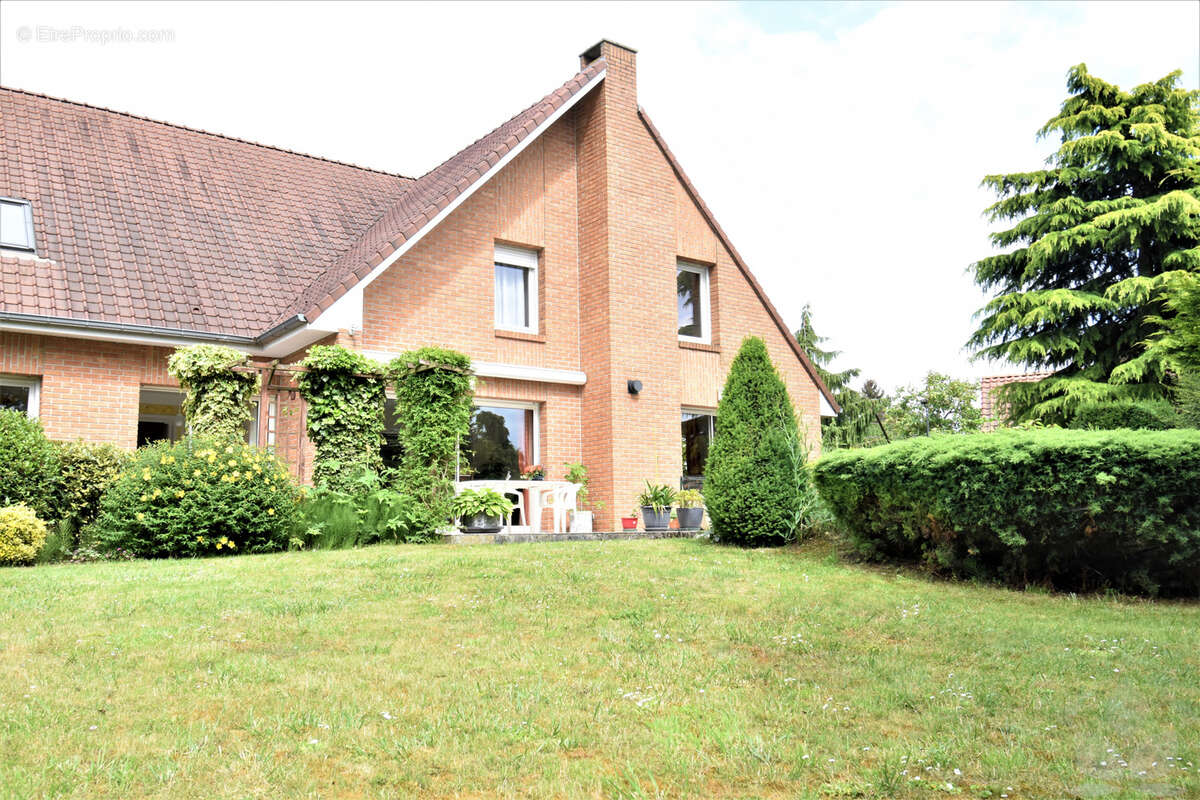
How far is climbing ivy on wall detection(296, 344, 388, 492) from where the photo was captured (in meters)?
11.2

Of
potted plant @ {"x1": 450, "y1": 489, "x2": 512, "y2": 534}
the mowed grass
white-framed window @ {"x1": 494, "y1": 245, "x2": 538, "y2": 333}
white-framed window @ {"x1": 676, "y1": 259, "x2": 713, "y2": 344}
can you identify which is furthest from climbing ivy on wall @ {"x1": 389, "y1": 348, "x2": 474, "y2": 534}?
white-framed window @ {"x1": 676, "y1": 259, "x2": 713, "y2": 344}

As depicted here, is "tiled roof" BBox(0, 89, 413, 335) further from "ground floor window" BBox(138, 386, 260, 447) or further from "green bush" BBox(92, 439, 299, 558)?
"green bush" BBox(92, 439, 299, 558)

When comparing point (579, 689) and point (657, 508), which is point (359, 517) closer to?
point (657, 508)

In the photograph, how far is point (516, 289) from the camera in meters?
15.5

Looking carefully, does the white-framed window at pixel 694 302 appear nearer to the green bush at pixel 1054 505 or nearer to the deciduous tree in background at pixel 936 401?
the green bush at pixel 1054 505

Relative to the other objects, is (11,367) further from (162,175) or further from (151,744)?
(151,744)

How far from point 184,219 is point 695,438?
9448 millimetres

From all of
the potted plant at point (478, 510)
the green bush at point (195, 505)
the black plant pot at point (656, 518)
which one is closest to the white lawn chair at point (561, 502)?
the black plant pot at point (656, 518)

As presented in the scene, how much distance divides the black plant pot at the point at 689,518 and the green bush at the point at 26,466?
821 centimetres

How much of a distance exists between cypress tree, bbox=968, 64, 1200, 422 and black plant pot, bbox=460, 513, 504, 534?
Result: 13.1 m

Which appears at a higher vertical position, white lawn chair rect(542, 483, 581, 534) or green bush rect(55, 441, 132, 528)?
green bush rect(55, 441, 132, 528)

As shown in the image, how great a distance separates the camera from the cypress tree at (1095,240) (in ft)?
60.0

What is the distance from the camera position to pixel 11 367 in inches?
460

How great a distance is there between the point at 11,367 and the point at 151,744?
9.92 m
